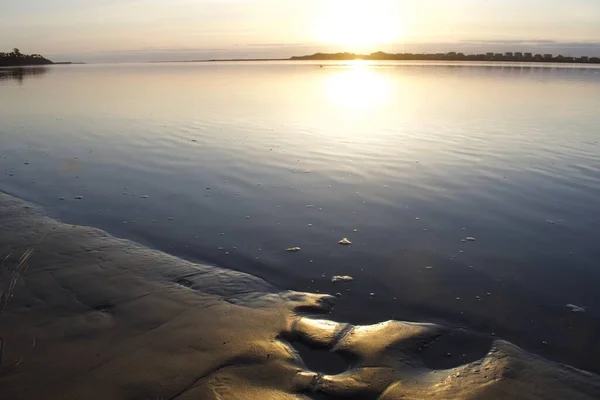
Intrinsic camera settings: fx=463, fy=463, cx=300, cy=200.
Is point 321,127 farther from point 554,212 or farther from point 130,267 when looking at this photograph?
point 130,267

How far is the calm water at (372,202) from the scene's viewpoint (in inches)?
258

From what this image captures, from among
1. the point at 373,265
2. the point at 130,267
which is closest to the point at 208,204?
the point at 130,267

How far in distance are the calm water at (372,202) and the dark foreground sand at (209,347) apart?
1.70ft

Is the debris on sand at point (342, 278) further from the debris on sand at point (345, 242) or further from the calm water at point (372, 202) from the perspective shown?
the debris on sand at point (345, 242)

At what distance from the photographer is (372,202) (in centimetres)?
1028

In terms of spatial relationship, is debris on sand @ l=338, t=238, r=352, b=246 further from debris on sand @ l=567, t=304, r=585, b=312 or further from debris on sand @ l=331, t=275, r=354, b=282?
debris on sand @ l=567, t=304, r=585, b=312

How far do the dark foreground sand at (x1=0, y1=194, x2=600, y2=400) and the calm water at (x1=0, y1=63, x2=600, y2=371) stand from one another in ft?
1.70

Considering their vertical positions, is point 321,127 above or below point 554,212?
above

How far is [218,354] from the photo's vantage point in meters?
4.95

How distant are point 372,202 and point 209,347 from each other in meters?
6.03

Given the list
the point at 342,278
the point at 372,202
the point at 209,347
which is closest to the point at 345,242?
the point at 342,278

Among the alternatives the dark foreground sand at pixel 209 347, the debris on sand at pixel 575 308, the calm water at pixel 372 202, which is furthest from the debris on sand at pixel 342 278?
the debris on sand at pixel 575 308

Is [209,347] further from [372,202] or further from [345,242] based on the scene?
[372,202]

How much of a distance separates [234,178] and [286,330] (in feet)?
24.0
